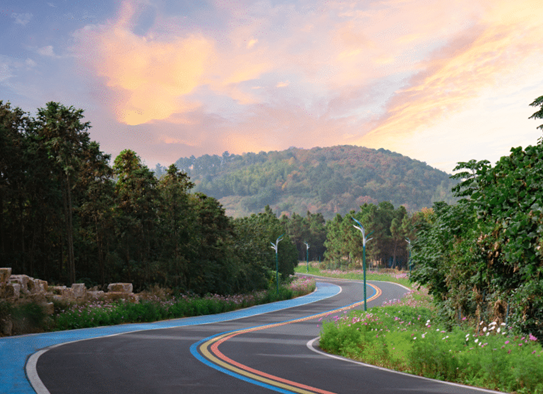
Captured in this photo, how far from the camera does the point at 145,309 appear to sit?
24672 millimetres

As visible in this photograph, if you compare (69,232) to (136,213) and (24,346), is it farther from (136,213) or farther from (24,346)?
(24,346)

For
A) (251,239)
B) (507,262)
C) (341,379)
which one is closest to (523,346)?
(507,262)

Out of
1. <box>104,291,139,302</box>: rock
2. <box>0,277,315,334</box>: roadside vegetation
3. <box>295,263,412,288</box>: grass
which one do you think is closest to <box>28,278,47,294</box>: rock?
<box>0,277,315,334</box>: roadside vegetation

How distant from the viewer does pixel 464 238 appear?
13.0 m

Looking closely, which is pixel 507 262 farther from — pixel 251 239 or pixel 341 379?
pixel 251 239

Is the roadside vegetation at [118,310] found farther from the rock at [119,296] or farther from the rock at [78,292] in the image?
the rock at [78,292]

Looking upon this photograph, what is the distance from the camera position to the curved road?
8250mm

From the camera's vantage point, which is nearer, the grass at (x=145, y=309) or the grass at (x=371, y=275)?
the grass at (x=145, y=309)

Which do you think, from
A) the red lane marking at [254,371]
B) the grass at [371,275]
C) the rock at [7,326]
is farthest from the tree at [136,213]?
the grass at [371,275]

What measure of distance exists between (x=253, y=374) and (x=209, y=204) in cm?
2847

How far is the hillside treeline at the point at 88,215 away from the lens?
27.3 m

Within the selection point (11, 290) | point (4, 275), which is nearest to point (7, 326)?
point (11, 290)

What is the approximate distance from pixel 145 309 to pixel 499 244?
18.8 m

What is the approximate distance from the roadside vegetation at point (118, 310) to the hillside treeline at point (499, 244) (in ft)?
48.1
